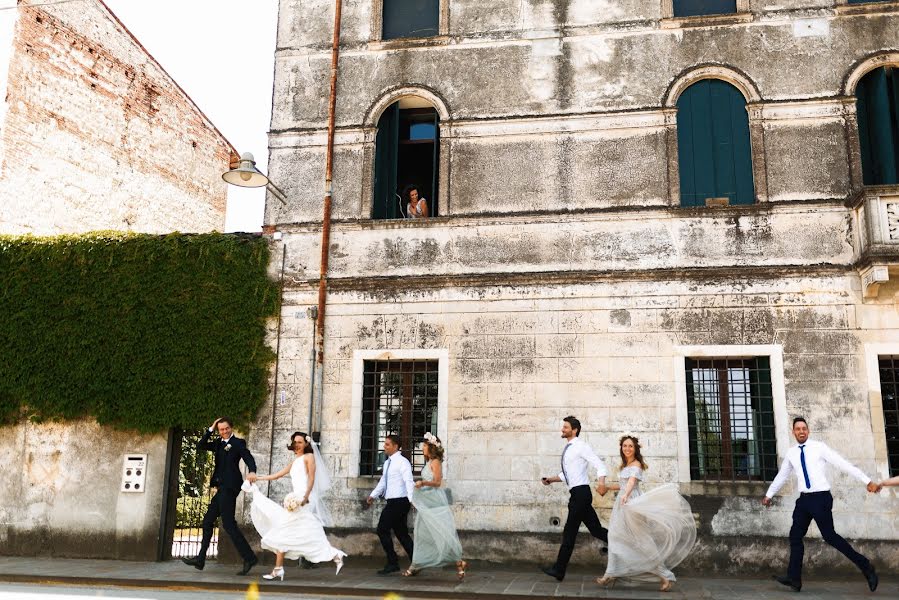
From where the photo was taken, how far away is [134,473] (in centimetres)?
1233

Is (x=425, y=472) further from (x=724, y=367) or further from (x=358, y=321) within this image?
(x=724, y=367)

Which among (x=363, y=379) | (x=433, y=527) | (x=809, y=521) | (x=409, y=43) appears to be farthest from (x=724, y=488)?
(x=409, y=43)

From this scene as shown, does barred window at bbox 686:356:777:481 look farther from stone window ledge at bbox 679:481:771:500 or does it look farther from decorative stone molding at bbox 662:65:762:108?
decorative stone molding at bbox 662:65:762:108

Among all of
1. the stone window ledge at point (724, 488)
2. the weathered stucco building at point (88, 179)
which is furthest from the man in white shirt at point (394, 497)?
the weathered stucco building at point (88, 179)

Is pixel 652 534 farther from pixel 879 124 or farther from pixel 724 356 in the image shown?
pixel 879 124

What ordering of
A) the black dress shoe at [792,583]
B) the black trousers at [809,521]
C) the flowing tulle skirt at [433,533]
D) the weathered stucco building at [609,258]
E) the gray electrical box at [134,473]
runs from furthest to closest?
1. the gray electrical box at [134,473]
2. the weathered stucco building at [609,258]
3. the flowing tulle skirt at [433,533]
4. the black dress shoe at [792,583]
5. the black trousers at [809,521]

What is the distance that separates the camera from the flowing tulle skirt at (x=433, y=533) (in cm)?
976

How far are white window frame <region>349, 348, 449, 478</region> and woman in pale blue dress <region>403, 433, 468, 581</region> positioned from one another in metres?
1.74

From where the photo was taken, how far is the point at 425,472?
35.1 ft

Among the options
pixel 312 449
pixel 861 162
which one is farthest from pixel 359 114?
pixel 861 162

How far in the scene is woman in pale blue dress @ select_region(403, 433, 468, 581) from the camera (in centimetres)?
977

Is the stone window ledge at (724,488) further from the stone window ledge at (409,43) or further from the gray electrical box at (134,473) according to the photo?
the gray electrical box at (134,473)

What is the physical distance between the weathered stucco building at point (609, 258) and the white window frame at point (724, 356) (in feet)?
0.10

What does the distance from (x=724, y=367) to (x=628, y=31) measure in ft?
18.1
